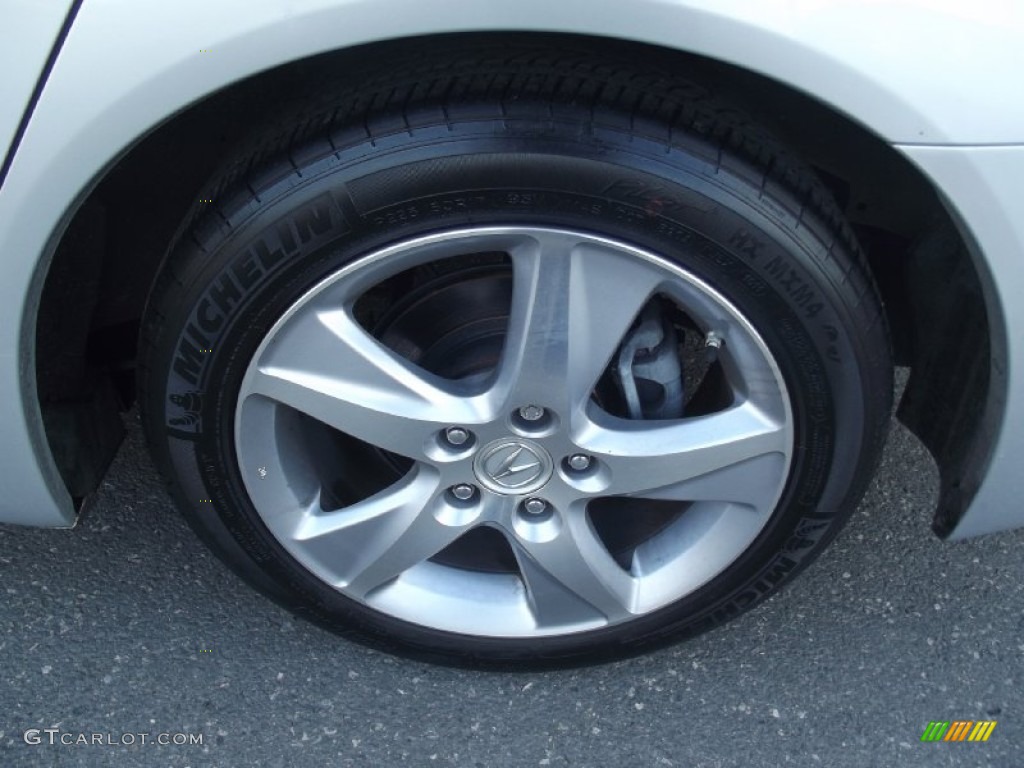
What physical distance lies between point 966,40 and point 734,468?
65 cm

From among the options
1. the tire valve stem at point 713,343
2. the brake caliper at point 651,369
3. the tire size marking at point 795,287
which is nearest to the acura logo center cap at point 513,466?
the brake caliper at point 651,369

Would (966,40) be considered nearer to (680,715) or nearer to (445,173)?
(445,173)

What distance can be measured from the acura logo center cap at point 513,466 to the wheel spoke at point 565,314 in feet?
0.27

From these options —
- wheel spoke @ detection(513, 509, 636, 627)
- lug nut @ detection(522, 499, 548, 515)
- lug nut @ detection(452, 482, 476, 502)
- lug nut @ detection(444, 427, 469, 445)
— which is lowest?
wheel spoke @ detection(513, 509, 636, 627)

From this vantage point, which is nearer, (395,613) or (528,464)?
(528,464)

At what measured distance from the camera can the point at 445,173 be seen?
1251 mm

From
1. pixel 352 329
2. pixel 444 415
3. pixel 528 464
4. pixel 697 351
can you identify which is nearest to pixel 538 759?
pixel 528 464

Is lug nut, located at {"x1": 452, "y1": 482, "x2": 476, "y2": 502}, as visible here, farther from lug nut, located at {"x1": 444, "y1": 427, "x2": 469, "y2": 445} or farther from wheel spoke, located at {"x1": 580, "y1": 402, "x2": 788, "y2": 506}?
wheel spoke, located at {"x1": 580, "y1": 402, "x2": 788, "y2": 506}

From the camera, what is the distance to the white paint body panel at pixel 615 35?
112cm

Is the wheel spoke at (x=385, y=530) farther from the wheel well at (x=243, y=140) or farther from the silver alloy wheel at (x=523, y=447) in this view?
the wheel well at (x=243, y=140)

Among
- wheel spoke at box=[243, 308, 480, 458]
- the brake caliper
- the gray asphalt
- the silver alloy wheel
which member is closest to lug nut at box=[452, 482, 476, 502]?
the silver alloy wheel

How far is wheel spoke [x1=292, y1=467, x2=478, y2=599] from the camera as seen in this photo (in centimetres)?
156

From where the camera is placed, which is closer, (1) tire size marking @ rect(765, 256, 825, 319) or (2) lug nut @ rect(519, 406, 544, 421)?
(1) tire size marking @ rect(765, 256, 825, 319)

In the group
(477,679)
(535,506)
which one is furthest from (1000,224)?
(477,679)
